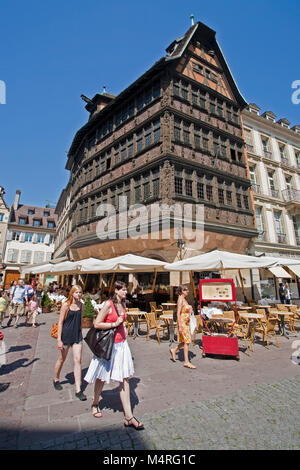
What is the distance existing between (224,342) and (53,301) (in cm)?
1501

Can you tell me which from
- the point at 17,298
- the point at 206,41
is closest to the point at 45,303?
the point at 17,298

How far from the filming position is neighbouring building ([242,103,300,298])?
1841cm

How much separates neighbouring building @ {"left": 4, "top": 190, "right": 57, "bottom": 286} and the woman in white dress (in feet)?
124

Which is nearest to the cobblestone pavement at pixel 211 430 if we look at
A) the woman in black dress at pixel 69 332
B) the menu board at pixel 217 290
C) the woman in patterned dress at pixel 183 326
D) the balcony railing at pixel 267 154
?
the woman in black dress at pixel 69 332

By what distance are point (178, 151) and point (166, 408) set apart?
1363 cm

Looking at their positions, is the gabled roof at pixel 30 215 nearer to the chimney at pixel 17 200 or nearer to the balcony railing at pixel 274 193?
the chimney at pixel 17 200

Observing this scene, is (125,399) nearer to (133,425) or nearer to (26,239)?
(133,425)

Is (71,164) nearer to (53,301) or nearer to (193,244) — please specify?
(53,301)

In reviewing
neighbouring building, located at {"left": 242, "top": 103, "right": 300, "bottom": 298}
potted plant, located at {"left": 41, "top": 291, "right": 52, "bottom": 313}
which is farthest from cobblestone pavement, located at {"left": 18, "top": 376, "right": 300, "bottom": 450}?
neighbouring building, located at {"left": 242, "top": 103, "right": 300, "bottom": 298}

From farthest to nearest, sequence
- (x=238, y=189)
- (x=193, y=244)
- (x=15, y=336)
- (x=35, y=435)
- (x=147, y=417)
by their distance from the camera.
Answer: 1. (x=238, y=189)
2. (x=193, y=244)
3. (x=15, y=336)
4. (x=147, y=417)
5. (x=35, y=435)

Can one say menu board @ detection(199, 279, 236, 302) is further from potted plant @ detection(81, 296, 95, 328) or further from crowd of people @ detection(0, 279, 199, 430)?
potted plant @ detection(81, 296, 95, 328)
